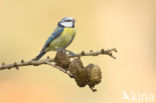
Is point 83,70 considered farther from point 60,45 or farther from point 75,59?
point 60,45

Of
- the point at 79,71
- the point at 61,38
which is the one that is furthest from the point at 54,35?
the point at 79,71

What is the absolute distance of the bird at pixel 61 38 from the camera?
88 centimetres

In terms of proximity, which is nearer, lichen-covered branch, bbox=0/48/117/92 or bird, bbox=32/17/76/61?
lichen-covered branch, bbox=0/48/117/92

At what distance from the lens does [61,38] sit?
98 cm

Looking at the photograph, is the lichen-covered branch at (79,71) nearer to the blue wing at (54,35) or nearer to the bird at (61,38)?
the bird at (61,38)

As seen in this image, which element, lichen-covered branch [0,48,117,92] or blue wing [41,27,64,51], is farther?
blue wing [41,27,64,51]

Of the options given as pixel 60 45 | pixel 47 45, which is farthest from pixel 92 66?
pixel 47 45

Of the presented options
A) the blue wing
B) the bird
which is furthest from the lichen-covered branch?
the blue wing

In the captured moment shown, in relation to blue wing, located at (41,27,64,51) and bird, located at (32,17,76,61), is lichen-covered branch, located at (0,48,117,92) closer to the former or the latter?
bird, located at (32,17,76,61)

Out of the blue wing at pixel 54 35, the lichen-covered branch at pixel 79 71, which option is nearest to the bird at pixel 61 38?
the blue wing at pixel 54 35

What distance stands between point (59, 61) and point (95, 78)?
9cm

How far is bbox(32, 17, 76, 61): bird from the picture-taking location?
88 cm

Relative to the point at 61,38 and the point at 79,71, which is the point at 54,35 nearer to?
the point at 61,38

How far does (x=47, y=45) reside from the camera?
979 mm
